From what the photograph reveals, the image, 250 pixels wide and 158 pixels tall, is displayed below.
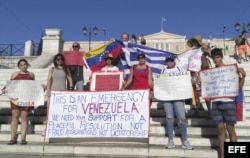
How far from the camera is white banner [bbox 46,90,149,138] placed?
7246mm

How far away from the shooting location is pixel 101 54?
10141 millimetres

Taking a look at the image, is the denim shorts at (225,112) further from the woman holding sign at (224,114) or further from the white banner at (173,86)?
the white banner at (173,86)

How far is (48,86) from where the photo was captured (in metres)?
7.90

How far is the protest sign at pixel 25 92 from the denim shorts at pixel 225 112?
3.64 m

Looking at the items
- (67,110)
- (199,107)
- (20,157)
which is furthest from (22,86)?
(199,107)

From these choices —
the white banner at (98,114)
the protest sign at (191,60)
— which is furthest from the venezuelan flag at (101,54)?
the white banner at (98,114)

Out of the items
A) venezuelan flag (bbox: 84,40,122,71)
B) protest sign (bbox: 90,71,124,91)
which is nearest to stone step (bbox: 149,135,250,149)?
protest sign (bbox: 90,71,124,91)

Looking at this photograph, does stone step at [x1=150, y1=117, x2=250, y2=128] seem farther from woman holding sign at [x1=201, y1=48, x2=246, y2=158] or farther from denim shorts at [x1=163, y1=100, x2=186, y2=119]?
woman holding sign at [x1=201, y1=48, x2=246, y2=158]

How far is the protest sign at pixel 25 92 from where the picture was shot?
7805mm

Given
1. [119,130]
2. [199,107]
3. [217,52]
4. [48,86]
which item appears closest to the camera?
[217,52]

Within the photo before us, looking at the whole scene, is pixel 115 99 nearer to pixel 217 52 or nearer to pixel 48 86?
pixel 48 86

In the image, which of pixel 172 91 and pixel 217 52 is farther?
pixel 172 91

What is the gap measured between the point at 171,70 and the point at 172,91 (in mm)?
455

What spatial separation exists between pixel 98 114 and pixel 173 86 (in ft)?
5.23
